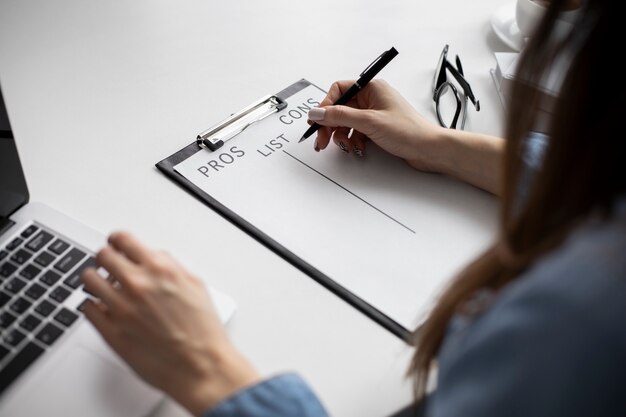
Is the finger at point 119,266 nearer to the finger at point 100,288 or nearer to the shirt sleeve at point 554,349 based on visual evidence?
the finger at point 100,288

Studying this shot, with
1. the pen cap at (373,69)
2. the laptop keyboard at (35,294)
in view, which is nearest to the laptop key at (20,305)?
the laptop keyboard at (35,294)

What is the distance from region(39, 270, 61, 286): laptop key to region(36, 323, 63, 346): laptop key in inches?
1.6

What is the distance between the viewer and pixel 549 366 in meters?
0.36

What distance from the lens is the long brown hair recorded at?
1.16 feet

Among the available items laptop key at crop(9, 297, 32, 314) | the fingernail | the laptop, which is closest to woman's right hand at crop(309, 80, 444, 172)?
the fingernail

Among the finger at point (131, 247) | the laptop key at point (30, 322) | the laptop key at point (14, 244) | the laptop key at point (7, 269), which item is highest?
the finger at point (131, 247)

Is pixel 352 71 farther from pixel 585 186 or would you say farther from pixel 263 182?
pixel 585 186

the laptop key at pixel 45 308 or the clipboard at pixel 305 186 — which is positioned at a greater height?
the clipboard at pixel 305 186

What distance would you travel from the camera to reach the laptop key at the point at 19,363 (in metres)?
0.50

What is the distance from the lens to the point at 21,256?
0.57 meters

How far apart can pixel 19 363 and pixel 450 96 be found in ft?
2.12

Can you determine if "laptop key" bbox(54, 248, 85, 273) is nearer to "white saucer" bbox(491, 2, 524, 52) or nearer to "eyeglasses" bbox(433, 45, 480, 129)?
"eyeglasses" bbox(433, 45, 480, 129)

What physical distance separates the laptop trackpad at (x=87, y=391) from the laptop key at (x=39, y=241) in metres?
0.11

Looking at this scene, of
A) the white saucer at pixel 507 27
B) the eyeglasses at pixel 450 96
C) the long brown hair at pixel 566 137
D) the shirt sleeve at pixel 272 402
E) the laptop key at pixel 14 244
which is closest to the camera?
the long brown hair at pixel 566 137
